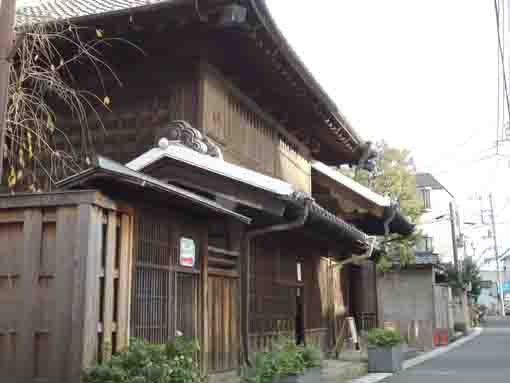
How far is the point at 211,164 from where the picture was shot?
368 inches

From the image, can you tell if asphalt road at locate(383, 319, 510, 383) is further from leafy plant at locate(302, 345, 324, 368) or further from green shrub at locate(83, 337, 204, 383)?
green shrub at locate(83, 337, 204, 383)

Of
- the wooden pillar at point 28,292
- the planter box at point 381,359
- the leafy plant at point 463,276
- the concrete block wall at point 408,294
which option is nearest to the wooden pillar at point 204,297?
the wooden pillar at point 28,292

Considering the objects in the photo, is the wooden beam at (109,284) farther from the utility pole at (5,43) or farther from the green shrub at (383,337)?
the green shrub at (383,337)

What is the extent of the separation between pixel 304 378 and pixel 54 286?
385 centimetres

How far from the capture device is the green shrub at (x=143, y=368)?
18.9ft

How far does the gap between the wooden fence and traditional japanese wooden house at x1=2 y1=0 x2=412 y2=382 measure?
1.59ft

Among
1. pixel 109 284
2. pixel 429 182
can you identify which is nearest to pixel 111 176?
pixel 109 284

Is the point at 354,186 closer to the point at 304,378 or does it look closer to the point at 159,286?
the point at 304,378

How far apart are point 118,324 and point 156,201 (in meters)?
1.73

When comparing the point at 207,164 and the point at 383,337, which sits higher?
the point at 207,164

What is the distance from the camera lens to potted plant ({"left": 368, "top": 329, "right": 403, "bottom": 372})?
45.0 feet

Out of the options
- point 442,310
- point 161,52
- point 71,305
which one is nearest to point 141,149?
point 161,52

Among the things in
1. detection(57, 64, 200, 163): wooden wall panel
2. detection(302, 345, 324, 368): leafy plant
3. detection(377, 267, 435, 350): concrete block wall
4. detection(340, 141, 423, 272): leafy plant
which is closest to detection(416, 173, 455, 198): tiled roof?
detection(377, 267, 435, 350): concrete block wall

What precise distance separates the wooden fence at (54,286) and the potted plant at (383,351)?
341 inches
